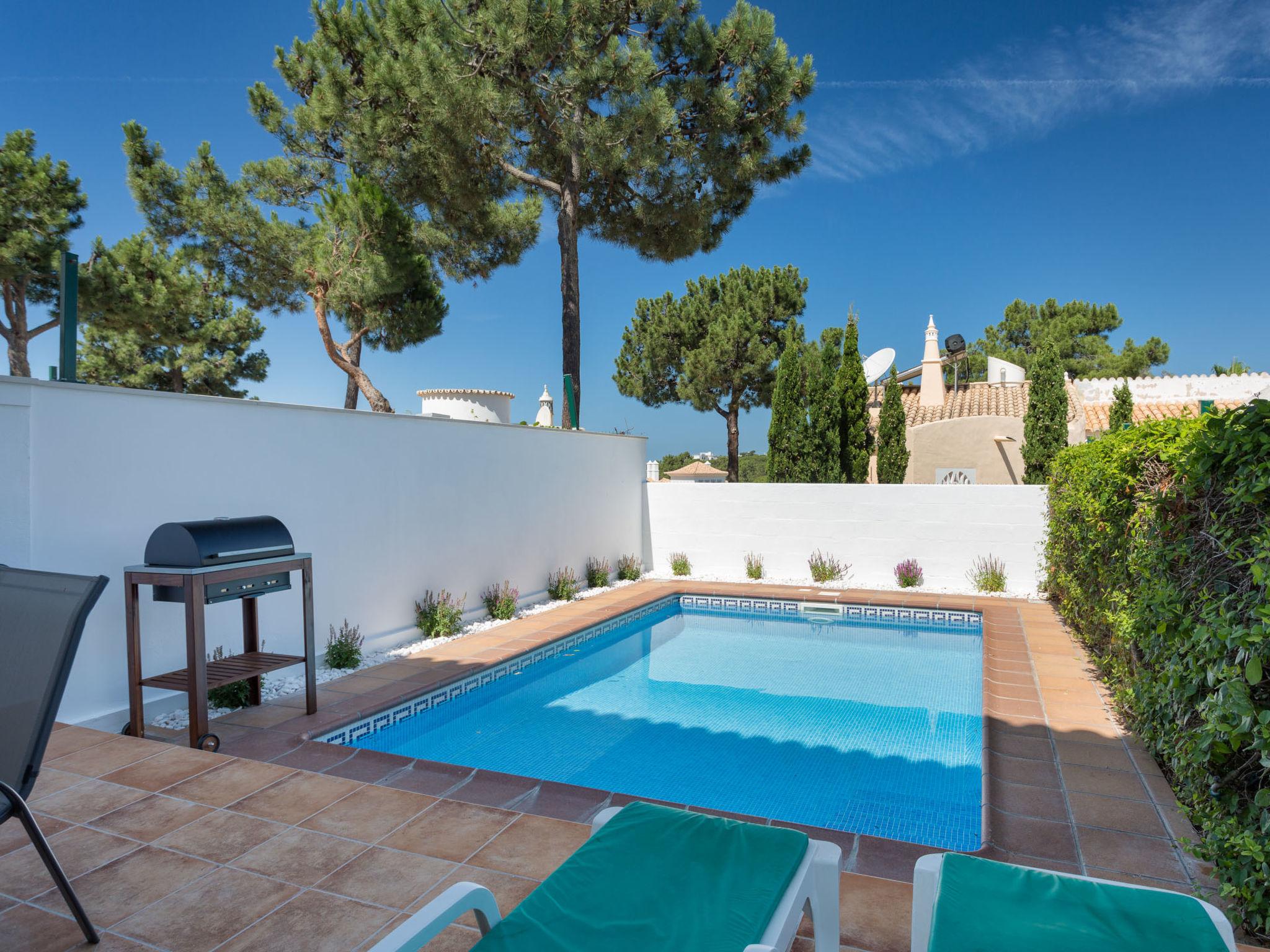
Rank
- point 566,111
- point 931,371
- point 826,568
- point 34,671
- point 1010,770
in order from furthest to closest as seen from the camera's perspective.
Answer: point 931,371, point 826,568, point 566,111, point 1010,770, point 34,671

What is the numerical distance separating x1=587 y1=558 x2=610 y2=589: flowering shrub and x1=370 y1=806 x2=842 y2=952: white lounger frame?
866 cm

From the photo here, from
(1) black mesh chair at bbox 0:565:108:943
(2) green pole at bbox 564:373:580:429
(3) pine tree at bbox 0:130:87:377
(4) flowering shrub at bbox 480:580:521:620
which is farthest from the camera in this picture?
(3) pine tree at bbox 0:130:87:377

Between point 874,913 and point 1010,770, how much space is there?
6.99 feet

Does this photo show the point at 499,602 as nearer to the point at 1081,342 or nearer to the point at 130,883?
the point at 130,883

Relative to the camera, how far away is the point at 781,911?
1.90 metres

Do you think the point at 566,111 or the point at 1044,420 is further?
the point at 1044,420

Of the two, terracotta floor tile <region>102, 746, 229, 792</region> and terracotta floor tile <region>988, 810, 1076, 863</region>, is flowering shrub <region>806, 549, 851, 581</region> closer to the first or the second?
terracotta floor tile <region>988, 810, 1076, 863</region>

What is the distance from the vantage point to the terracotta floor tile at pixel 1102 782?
3887mm

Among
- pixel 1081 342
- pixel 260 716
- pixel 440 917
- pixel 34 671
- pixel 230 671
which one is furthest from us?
pixel 1081 342

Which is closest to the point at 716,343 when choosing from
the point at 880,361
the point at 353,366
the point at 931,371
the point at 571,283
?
the point at 880,361

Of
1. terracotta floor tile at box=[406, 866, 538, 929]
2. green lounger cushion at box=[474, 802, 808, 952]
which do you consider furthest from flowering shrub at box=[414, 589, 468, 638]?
green lounger cushion at box=[474, 802, 808, 952]

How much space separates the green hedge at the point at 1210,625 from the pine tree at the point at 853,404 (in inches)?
391

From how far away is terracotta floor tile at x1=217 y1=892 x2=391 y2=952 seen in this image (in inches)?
93.7

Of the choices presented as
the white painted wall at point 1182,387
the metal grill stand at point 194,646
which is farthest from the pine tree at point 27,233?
the white painted wall at point 1182,387
